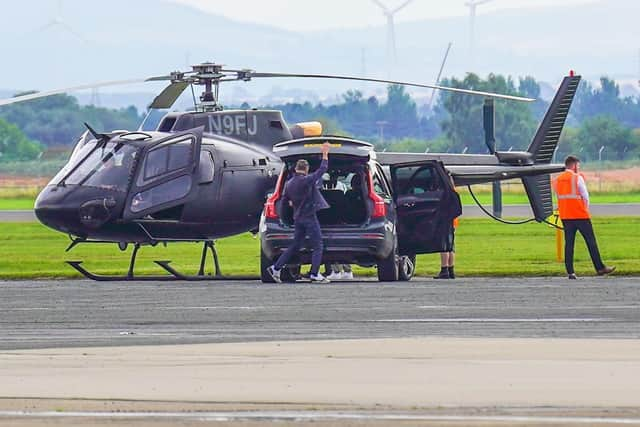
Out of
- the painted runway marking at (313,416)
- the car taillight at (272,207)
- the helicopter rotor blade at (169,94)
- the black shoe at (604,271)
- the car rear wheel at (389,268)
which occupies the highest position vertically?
the helicopter rotor blade at (169,94)

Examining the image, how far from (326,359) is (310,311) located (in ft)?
18.7

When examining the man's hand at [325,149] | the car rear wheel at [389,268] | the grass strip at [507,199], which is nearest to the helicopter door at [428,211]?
the car rear wheel at [389,268]

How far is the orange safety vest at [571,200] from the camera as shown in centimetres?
2495

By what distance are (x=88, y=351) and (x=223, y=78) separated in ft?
42.8

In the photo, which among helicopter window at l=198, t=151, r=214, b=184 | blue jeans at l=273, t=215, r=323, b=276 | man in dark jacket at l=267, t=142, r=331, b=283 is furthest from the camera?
helicopter window at l=198, t=151, r=214, b=184

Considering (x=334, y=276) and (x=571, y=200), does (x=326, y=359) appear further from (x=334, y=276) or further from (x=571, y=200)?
(x=334, y=276)

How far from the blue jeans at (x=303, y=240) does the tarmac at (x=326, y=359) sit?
2453 millimetres

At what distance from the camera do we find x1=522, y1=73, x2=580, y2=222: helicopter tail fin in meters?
30.4

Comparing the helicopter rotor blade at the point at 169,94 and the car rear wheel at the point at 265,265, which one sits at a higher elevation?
the helicopter rotor blade at the point at 169,94

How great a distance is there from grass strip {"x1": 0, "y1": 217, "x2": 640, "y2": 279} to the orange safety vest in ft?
4.80

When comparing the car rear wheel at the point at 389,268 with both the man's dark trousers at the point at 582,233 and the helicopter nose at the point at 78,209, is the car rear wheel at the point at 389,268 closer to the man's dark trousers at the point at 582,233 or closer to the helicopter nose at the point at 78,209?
the man's dark trousers at the point at 582,233

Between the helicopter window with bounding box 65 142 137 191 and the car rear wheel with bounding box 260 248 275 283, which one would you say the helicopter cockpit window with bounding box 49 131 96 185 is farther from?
the car rear wheel with bounding box 260 248 275 283

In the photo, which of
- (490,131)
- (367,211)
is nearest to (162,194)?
(367,211)

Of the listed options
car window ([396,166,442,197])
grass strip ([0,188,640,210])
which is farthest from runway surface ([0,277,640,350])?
grass strip ([0,188,640,210])
